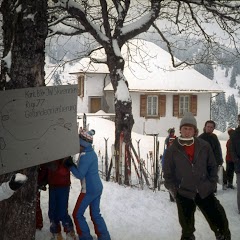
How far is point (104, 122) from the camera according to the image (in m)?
21.2

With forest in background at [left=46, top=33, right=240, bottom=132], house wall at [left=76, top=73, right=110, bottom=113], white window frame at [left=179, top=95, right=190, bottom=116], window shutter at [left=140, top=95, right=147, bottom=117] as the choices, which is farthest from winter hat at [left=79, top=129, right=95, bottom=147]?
house wall at [left=76, top=73, right=110, bottom=113]

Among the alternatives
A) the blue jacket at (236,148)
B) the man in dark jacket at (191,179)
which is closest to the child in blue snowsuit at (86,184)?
the man in dark jacket at (191,179)

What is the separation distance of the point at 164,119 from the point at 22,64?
72.1 feet

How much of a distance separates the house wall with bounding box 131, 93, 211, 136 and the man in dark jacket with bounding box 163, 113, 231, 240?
2012 centimetres

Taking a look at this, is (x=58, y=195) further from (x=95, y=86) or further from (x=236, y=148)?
(x=95, y=86)

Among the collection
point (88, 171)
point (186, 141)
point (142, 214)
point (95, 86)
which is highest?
point (95, 86)

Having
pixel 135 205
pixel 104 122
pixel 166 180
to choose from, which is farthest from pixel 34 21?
pixel 104 122

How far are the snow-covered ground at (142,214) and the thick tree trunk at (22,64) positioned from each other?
3.78 feet

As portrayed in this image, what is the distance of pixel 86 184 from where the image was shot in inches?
177

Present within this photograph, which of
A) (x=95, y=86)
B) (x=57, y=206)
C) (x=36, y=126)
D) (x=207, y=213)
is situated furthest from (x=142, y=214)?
(x=95, y=86)

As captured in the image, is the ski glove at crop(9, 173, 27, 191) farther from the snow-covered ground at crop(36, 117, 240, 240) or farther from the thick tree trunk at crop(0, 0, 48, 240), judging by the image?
the snow-covered ground at crop(36, 117, 240, 240)

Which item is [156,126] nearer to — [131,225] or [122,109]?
[122,109]

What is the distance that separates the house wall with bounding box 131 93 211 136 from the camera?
81.2 feet

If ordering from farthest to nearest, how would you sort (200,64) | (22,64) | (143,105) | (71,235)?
(143,105), (200,64), (71,235), (22,64)
